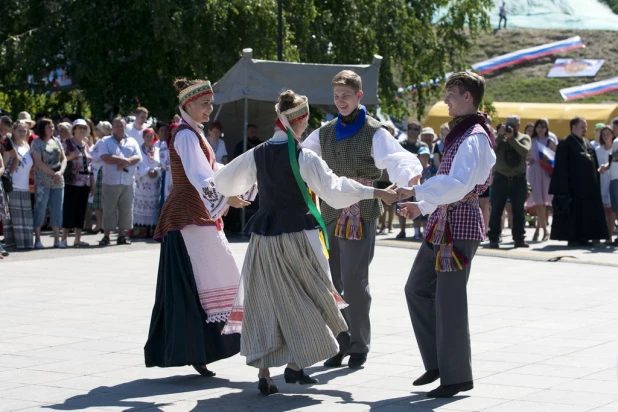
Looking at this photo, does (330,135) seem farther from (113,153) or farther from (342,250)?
(113,153)

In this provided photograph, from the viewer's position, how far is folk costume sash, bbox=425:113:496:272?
19.3 ft

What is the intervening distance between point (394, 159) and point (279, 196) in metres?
0.92

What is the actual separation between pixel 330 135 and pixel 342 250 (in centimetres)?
74

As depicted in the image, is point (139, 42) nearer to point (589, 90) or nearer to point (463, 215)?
point (463, 215)

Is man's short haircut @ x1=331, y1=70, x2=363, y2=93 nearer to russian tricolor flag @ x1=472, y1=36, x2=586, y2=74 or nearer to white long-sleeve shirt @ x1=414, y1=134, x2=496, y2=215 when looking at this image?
white long-sleeve shirt @ x1=414, y1=134, x2=496, y2=215

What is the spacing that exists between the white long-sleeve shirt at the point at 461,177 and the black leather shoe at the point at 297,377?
120 centimetres

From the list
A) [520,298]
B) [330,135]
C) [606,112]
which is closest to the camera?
[330,135]

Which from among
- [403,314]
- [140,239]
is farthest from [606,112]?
[403,314]

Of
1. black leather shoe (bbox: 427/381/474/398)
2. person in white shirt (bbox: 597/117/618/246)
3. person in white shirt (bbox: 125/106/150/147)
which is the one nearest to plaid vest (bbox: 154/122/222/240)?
black leather shoe (bbox: 427/381/474/398)

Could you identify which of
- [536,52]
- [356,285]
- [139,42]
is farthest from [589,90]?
[356,285]

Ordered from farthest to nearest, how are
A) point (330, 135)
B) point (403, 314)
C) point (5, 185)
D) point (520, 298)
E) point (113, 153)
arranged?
point (113, 153) → point (5, 185) → point (520, 298) → point (403, 314) → point (330, 135)

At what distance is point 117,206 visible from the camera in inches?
567

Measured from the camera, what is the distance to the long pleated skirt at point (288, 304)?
5988 mm

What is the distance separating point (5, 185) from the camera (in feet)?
43.0
